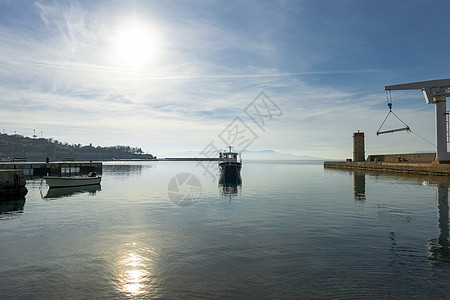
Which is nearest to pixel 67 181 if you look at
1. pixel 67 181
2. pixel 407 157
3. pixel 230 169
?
pixel 67 181

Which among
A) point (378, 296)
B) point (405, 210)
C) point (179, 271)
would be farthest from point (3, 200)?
point (405, 210)

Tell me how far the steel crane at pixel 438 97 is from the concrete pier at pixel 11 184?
57741mm

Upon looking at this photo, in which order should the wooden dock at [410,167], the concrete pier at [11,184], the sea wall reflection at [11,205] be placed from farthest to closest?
the wooden dock at [410,167] → the concrete pier at [11,184] → the sea wall reflection at [11,205]

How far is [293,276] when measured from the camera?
9391 mm

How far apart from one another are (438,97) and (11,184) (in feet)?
206

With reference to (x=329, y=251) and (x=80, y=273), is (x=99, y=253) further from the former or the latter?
(x=329, y=251)

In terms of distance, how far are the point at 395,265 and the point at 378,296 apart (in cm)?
294

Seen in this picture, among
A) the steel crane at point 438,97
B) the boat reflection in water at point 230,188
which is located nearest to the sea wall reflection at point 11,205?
the boat reflection in water at point 230,188

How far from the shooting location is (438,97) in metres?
44.9

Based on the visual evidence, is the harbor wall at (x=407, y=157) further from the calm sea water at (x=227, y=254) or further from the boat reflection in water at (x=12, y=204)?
the boat reflection in water at (x=12, y=204)

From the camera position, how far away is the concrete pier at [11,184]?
101ft

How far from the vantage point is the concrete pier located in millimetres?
30722

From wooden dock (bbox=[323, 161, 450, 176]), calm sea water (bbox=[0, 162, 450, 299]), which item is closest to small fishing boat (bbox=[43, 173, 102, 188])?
calm sea water (bbox=[0, 162, 450, 299])

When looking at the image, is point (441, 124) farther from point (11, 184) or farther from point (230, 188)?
point (11, 184)
